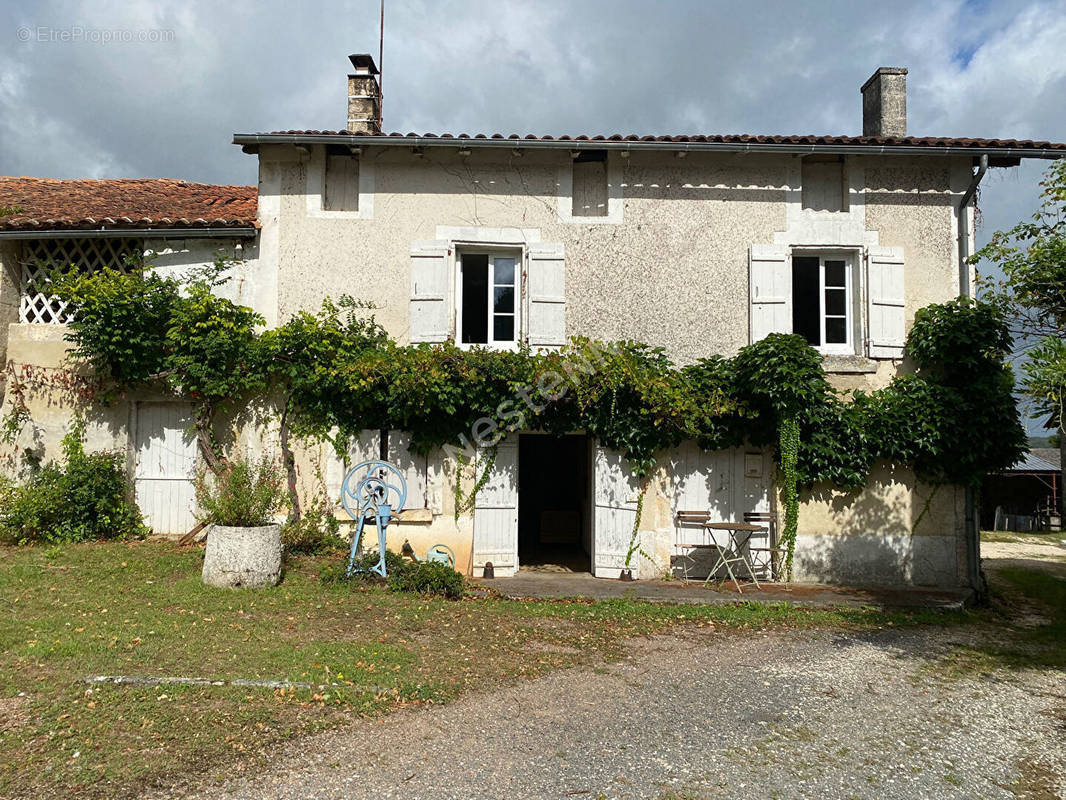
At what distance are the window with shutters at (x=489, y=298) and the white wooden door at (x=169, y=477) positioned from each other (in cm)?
377

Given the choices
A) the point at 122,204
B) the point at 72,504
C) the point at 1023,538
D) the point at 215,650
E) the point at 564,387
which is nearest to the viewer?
the point at 215,650

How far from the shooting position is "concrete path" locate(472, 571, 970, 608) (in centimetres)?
725

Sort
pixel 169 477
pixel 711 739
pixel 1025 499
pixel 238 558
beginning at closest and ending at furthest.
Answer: pixel 711 739 < pixel 238 558 < pixel 169 477 < pixel 1025 499

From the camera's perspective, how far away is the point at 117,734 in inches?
141

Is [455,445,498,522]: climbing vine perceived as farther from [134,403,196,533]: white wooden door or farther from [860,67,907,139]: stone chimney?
[860,67,907,139]: stone chimney

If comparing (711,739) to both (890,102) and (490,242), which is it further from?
(890,102)

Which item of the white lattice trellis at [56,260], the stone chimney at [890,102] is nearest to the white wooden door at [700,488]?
the stone chimney at [890,102]

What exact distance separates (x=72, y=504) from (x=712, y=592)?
25.1ft

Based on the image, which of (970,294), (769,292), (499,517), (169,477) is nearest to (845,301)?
(769,292)

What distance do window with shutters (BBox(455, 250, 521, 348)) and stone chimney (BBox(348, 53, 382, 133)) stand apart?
230 centimetres

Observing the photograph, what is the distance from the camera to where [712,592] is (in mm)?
7543

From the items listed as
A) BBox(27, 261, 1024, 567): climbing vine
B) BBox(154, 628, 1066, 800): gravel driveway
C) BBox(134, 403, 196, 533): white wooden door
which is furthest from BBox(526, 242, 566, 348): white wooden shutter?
BBox(134, 403, 196, 533): white wooden door

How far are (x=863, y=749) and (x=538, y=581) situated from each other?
4.49m

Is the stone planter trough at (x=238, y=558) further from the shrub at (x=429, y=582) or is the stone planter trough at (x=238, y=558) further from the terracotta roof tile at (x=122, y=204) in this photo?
the terracotta roof tile at (x=122, y=204)
